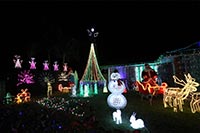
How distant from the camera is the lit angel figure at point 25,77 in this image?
2488cm

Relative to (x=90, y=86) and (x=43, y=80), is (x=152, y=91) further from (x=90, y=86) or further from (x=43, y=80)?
(x=43, y=80)

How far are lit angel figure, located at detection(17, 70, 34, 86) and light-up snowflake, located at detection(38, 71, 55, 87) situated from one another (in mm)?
1056

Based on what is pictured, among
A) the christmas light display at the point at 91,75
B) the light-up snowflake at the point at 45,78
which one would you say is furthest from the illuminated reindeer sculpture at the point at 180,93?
the light-up snowflake at the point at 45,78

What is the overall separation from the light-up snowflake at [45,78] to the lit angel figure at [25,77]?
1056 millimetres

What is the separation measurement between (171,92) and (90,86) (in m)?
8.87

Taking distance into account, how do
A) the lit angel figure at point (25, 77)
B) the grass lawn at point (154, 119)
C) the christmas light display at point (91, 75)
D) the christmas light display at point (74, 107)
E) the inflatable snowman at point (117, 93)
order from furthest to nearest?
the lit angel figure at point (25, 77)
the christmas light display at point (91, 75)
the christmas light display at point (74, 107)
the inflatable snowman at point (117, 93)
the grass lawn at point (154, 119)

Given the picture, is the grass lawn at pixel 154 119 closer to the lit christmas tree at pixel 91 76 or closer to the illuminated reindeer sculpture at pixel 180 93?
the illuminated reindeer sculpture at pixel 180 93

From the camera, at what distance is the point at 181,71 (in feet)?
53.5

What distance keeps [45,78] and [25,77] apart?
1.96 meters

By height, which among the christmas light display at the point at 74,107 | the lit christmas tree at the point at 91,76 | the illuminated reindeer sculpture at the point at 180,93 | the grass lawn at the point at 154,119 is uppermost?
the lit christmas tree at the point at 91,76

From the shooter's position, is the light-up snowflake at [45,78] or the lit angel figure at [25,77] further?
the light-up snowflake at [45,78]

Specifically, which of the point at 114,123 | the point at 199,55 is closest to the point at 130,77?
the point at 199,55

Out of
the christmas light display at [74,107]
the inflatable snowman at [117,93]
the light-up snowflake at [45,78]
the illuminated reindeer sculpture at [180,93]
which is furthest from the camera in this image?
the light-up snowflake at [45,78]

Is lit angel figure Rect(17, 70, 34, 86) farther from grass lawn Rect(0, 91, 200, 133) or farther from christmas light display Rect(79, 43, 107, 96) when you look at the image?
grass lawn Rect(0, 91, 200, 133)
